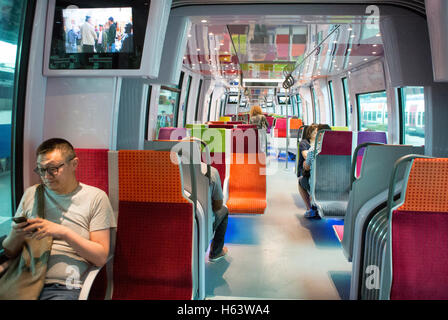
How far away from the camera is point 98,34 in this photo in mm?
2619

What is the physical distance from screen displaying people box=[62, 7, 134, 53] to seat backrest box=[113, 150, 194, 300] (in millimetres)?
1028

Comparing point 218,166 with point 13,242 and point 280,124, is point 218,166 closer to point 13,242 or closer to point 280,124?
point 13,242

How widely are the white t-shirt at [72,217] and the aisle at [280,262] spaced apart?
1412mm

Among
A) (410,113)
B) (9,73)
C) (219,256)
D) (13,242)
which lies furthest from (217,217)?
(410,113)

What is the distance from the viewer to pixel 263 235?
4.35 metres

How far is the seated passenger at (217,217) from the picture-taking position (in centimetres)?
308

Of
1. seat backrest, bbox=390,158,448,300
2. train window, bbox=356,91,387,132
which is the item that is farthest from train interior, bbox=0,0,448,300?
train window, bbox=356,91,387,132

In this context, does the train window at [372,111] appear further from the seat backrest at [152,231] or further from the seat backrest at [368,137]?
the seat backrest at [152,231]

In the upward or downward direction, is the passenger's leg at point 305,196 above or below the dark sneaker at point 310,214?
above

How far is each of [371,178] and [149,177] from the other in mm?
1913

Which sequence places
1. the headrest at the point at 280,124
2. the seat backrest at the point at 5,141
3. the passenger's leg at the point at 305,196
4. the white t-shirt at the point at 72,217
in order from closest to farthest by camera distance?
the white t-shirt at the point at 72,217, the seat backrest at the point at 5,141, the passenger's leg at the point at 305,196, the headrest at the point at 280,124

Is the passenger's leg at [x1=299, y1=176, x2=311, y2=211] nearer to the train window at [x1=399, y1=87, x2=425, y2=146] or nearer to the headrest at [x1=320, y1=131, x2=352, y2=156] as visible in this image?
the headrest at [x1=320, y1=131, x2=352, y2=156]

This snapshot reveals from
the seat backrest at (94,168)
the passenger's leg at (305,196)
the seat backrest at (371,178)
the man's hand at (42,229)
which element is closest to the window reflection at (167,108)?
the passenger's leg at (305,196)

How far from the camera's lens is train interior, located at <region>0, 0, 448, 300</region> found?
205 centimetres
